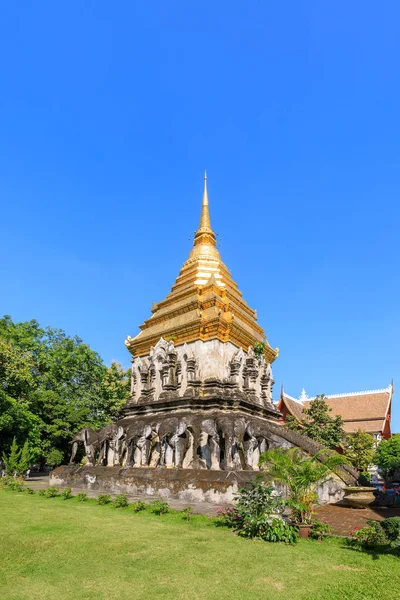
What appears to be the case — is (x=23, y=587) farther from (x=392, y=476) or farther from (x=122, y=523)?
(x=392, y=476)

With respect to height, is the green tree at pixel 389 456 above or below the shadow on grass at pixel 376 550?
above

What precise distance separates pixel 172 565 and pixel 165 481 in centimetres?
713

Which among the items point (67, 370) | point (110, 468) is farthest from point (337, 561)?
point (67, 370)

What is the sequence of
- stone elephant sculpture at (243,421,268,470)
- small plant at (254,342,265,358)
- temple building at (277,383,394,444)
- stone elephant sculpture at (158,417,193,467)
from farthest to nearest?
1. temple building at (277,383,394,444)
2. small plant at (254,342,265,358)
3. stone elephant sculpture at (158,417,193,467)
4. stone elephant sculpture at (243,421,268,470)

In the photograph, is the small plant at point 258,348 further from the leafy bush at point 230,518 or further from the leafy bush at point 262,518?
the leafy bush at point 262,518

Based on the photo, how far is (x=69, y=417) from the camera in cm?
2558

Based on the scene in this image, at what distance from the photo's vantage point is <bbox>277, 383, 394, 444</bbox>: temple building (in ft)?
112

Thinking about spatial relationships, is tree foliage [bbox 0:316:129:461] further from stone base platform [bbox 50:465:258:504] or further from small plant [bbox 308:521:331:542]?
small plant [bbox 308:521:331:542]

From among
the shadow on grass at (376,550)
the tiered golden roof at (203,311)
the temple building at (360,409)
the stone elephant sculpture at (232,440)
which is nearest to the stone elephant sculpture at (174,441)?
the stone elephant sculpture at (232,440)

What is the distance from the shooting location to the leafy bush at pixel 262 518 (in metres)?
7.35

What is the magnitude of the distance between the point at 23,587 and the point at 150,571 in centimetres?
166

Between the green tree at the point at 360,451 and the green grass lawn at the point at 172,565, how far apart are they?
68.2 ft

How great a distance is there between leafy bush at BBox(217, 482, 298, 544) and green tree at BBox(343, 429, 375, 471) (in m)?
20.4

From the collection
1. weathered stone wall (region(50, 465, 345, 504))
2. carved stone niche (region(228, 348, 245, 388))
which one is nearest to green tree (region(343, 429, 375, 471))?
carved stone niche (region(228, 348, 245, 388))
